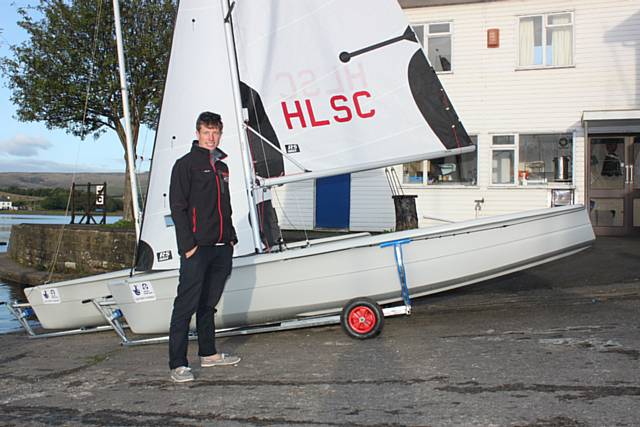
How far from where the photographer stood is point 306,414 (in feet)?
12.4

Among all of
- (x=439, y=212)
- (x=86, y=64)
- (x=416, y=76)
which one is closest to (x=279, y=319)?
(x=416, y=76)

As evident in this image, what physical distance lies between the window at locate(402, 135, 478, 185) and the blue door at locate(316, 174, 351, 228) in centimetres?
157

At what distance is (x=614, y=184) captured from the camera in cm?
1505

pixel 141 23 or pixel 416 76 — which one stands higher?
pixel 141 23

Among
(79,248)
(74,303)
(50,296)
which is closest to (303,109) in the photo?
(74,303)

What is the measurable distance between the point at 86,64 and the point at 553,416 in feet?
63.9

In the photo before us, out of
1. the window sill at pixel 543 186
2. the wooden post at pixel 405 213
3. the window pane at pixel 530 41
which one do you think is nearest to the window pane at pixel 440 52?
the window pane at pixel 530 41

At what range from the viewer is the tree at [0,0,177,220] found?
1959 centimetres

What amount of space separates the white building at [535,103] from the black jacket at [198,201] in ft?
33.9

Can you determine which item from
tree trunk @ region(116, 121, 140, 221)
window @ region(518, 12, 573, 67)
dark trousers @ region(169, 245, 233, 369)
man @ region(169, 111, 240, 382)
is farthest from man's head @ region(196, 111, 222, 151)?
tree trunk @ region(116, 121, 140, 221)

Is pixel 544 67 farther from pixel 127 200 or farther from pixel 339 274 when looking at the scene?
pixel 127 200

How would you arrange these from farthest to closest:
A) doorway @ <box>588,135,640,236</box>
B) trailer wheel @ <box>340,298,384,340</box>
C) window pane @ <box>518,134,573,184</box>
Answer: doorway @ <box>588,135,640,236</box> → window pane @ <box>518,134,573,184</box> → trailer wheel @ <box>340,298,384,340</box>

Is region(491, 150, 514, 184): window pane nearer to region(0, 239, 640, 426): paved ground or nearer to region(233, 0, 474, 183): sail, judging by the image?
region(0, 239, 640, 426): paved ground

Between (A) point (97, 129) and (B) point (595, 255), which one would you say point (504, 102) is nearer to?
(B) point (595, 255)
